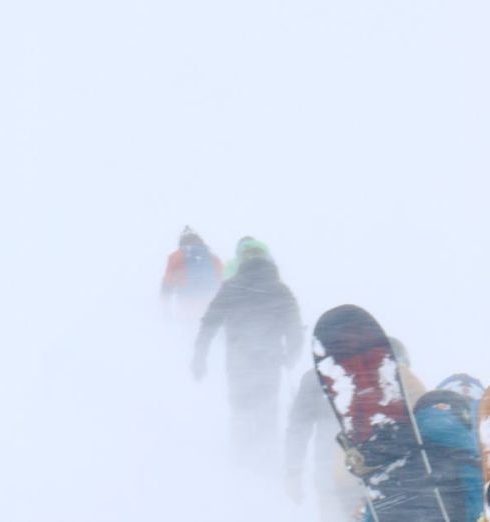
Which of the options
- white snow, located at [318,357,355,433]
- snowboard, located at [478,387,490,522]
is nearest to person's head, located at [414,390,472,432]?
white snow, located at [318,357,355,433]

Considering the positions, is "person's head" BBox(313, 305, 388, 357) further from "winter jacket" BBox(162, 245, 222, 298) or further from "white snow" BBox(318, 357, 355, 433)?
"winter jacket" BBox(162, 245, 222, 298)

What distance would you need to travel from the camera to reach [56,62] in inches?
1794

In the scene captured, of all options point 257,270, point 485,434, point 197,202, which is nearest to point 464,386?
point 485,434

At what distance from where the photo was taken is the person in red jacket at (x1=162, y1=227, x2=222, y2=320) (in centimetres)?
870

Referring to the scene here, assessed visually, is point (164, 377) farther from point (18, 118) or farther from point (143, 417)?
point (18, 118)

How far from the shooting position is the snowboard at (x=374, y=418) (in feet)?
10.2

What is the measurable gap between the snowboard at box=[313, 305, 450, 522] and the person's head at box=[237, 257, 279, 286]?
258cm

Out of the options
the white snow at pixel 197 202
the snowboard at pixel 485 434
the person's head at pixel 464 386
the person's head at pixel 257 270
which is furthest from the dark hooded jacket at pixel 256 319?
the snowboard at pixel 485 434

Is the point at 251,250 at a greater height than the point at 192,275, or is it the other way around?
the point at 192,275

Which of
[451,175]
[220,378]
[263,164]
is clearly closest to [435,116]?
[263,164]

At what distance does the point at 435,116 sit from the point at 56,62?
66.2 ft

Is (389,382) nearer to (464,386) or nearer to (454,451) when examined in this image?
(454,451)

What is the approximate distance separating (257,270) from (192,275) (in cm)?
278

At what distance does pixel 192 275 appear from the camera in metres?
8.73
